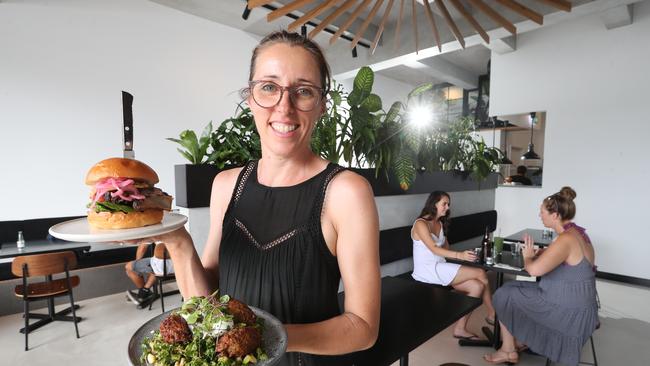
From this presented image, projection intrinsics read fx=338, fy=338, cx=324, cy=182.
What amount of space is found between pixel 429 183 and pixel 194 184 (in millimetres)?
2607

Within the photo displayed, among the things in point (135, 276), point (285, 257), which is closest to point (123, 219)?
point (285, 257)

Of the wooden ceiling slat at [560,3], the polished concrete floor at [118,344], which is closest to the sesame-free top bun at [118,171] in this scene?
the polished concrete floor at [118,344]

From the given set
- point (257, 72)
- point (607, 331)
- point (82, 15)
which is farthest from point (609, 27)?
point (82, 15)

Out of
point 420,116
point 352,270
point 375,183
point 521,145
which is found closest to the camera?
point 352,270

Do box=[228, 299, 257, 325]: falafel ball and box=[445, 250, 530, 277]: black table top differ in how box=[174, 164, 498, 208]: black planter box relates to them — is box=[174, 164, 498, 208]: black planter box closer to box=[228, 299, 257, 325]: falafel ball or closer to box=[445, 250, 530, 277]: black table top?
box=[445, 250, 530, 277]: black table top

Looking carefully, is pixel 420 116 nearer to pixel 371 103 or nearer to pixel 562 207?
pixel 371 103

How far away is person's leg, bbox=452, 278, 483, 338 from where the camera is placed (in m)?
3.27

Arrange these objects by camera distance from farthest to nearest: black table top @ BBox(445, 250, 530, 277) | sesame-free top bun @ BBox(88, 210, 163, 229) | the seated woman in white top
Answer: the seated woman in white top
black table top @ BBox(445, 250, 530, 277)
sesame-free top bun @ BBox(88, 210, 163, 229)

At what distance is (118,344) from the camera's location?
3.24 m

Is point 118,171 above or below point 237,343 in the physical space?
above

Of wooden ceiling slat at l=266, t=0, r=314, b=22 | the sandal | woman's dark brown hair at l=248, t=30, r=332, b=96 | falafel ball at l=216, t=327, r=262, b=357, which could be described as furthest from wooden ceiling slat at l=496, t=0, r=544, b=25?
the sandal

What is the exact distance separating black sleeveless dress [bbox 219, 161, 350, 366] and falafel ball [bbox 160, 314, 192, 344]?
29 centimetres

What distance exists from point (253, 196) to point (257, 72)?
0.36 m

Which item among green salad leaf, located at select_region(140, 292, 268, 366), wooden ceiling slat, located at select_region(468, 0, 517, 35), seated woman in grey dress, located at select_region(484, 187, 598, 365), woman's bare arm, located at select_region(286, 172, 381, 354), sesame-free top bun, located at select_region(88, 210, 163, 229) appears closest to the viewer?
green salad leaf, located at select_region(140, 292, 268, 366)
